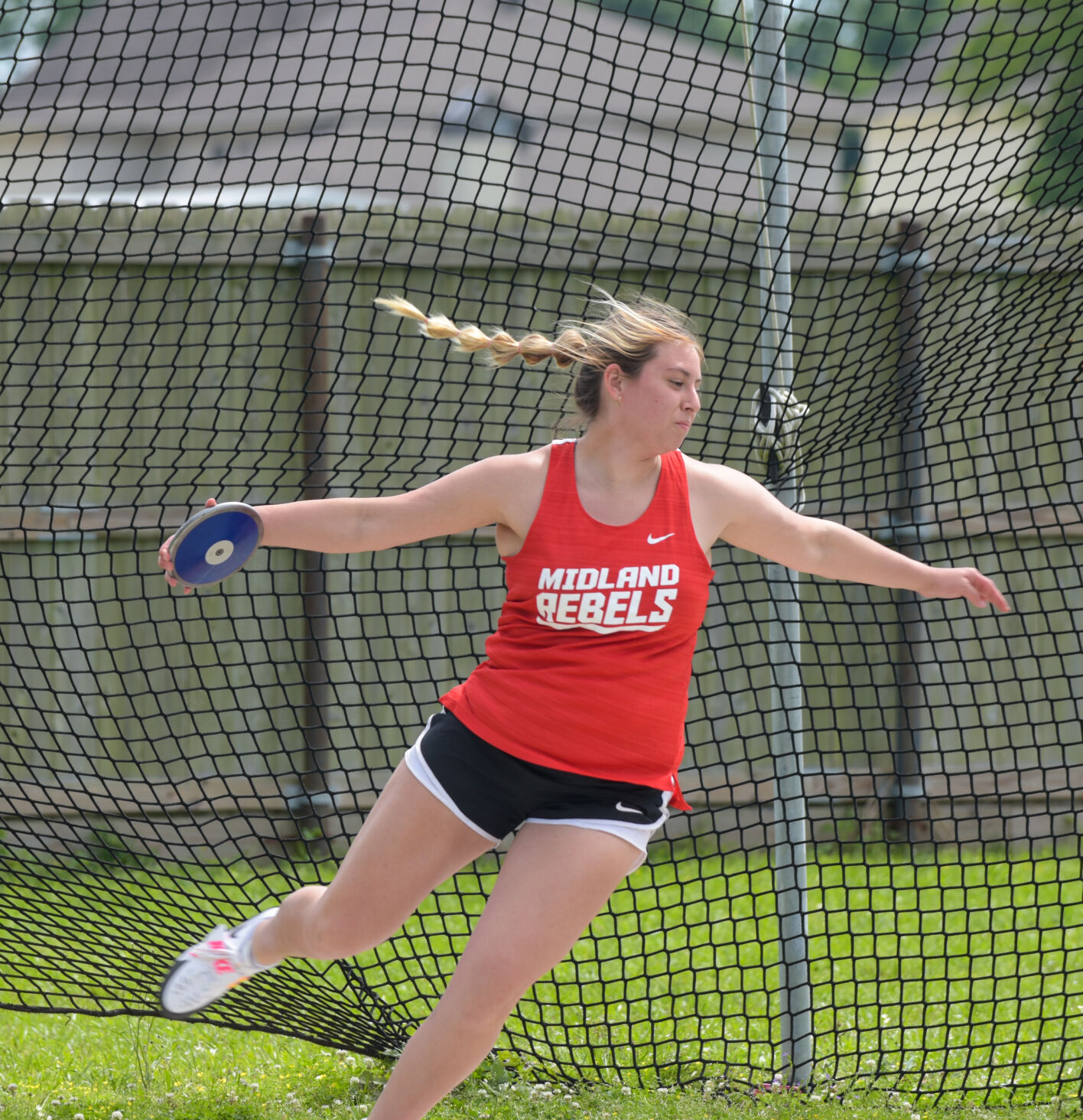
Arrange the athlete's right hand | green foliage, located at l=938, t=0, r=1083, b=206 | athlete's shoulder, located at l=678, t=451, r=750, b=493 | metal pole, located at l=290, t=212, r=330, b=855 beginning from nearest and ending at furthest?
the athlete's right hand, athlete's shoulder, located at l=678, t=451, r=750, b=493, green foliage, located at l=938, t=0, r=1083, b=206, metal pole, located at l=290, t=212, r=330, b=855

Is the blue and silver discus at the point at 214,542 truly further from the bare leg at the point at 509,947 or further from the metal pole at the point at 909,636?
the metal pole at the point at 909,636

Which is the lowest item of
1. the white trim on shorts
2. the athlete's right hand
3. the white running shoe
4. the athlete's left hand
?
the white running shoe

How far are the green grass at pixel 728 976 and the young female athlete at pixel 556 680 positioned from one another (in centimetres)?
90

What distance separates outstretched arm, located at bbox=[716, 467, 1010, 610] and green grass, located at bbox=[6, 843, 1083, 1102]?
1.01 m

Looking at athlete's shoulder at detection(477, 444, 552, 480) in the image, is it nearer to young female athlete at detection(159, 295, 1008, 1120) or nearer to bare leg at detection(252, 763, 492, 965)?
young female athlete at detection(159, 295, 1008, 1120)

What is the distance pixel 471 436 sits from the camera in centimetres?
490

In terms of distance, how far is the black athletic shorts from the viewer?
2.19m

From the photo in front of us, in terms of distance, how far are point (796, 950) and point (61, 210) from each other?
3.82 metres

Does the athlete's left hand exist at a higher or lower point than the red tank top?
higher

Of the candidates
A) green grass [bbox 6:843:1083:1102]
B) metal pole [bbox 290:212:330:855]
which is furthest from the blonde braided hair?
metal pole [bbox 290:212:330:855]

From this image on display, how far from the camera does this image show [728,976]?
3.91 metres

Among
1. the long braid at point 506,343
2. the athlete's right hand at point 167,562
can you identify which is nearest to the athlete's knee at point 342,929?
the athlete's right hand at point 167,562

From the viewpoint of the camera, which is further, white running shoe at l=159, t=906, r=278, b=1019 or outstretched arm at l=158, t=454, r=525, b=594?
white running shoe at l=159, t=906, r=278, b=1019

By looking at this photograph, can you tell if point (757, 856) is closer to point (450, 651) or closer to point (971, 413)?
point (450, 651)
